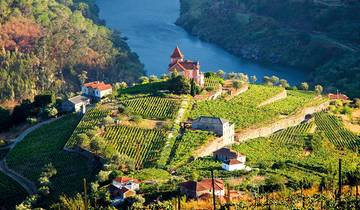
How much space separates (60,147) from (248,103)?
53.2ft

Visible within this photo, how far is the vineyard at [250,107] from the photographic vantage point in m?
54.0

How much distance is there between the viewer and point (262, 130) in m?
53.0

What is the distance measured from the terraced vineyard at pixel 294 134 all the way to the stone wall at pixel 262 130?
78cm

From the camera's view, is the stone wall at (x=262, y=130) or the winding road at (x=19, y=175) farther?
the stone wall at (x=262, y=130)

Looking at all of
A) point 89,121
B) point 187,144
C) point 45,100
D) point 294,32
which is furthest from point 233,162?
point 294,32

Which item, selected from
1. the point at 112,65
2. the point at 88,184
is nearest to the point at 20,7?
the point at 112,65

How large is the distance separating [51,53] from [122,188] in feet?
193

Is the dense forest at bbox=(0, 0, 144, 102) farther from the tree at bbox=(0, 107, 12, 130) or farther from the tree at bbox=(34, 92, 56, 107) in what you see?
the tree at bbox=(0, 107, 12, 130)

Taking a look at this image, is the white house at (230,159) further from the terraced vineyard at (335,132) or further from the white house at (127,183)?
the terraced vineyard at (335,132)

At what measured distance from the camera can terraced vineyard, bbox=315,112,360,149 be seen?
171ft

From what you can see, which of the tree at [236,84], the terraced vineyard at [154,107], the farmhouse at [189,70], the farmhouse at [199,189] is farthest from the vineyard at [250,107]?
the farmhouse at [199,189]

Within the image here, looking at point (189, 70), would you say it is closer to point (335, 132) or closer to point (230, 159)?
point (335, 132)

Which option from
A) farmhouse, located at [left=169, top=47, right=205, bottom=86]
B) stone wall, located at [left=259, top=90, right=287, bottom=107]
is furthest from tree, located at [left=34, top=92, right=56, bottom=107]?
stone wall, located at [left=259, top=90, right=287, bottom=107]

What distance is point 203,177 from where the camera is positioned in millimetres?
41094
